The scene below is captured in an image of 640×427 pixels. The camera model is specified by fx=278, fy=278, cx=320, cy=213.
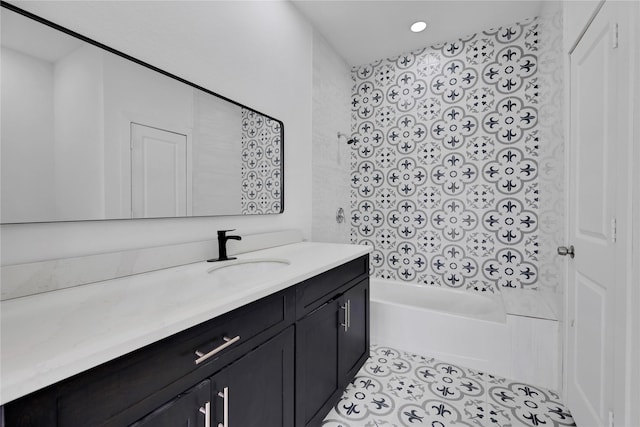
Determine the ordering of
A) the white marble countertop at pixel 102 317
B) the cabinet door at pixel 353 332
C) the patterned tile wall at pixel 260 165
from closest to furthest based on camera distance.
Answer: the white marble countertop at pixel 102 317
the cabinet door at pixel 353 332
the patterned tile wall at pixel 260 165

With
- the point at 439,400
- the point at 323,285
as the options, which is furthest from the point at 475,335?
the point at 323,285

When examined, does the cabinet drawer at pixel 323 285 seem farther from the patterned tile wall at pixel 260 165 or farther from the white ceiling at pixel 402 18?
the white ceiling at pixel 402 18

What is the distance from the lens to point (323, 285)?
130 centimetres

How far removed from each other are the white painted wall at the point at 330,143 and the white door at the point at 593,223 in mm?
1649

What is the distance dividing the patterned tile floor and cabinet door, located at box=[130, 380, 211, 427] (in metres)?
0.98

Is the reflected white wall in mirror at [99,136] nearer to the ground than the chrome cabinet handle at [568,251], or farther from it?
farther from it

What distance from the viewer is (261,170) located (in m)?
1.78

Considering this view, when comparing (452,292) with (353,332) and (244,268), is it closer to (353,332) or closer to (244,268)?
(353,332)

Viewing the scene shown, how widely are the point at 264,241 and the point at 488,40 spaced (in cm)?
255

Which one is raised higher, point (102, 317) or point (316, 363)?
point (102, 317)

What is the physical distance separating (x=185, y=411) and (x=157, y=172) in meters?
0.91

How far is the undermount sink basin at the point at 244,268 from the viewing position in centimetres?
107

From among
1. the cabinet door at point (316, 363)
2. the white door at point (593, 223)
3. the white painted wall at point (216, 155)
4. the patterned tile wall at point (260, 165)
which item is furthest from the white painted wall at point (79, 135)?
the white door at point (593, 223)

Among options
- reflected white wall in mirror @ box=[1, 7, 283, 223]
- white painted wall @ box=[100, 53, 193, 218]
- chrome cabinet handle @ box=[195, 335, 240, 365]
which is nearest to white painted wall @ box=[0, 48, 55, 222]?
reflected white wall in mirror @ box=[1, 7, 283, 223]
